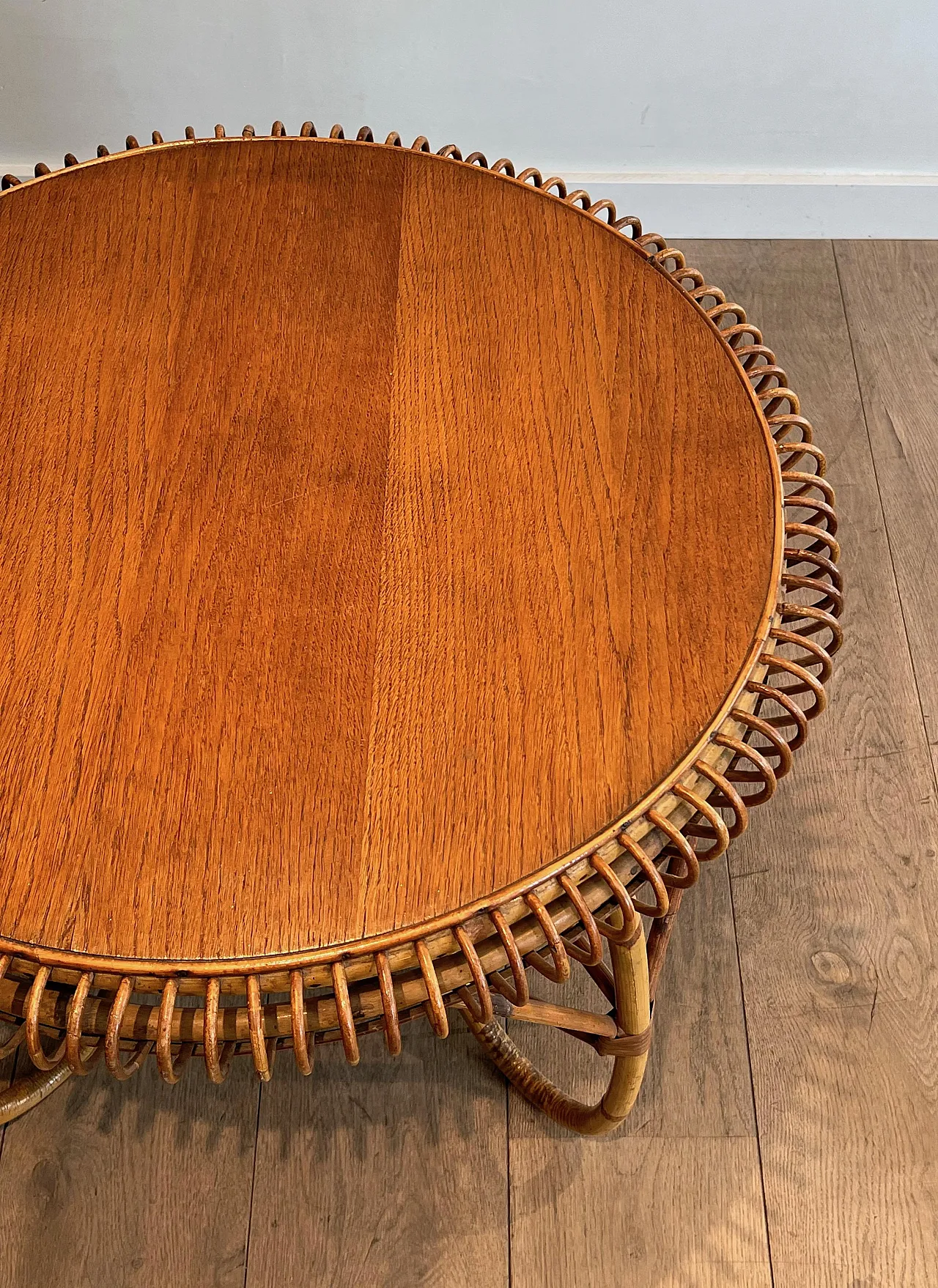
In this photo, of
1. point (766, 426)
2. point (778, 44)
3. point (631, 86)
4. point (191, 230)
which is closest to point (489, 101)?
point (631, 86)

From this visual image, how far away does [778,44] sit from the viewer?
1431 mm

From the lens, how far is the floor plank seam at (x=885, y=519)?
47.3 inches

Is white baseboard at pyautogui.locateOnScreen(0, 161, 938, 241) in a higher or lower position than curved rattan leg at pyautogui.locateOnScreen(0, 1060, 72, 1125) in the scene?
higher

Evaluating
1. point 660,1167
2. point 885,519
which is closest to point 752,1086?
point 660,1167

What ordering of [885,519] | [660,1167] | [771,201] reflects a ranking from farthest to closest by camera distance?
[771,201] < [885,519] < [660,1167]

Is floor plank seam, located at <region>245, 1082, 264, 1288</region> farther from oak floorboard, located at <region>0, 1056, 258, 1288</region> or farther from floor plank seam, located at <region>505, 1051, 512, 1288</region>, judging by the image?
floor plank seam, located at <region>505, 1051, 512, 1288</region>

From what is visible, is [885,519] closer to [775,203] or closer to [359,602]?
[775,203]

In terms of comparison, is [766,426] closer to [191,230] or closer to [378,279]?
[378,279]

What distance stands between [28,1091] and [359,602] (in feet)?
1.71

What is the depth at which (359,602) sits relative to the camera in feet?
2.39

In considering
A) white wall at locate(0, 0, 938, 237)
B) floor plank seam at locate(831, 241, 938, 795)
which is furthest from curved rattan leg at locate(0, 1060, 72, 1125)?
white wall at locate(0, 0, 938, 237)

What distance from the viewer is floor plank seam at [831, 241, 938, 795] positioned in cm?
120

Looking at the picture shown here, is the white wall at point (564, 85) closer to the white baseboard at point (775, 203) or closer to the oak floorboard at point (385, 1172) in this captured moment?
the white baseboard at point (775, 203)

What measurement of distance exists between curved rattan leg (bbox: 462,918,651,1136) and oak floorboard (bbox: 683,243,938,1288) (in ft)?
0.52
